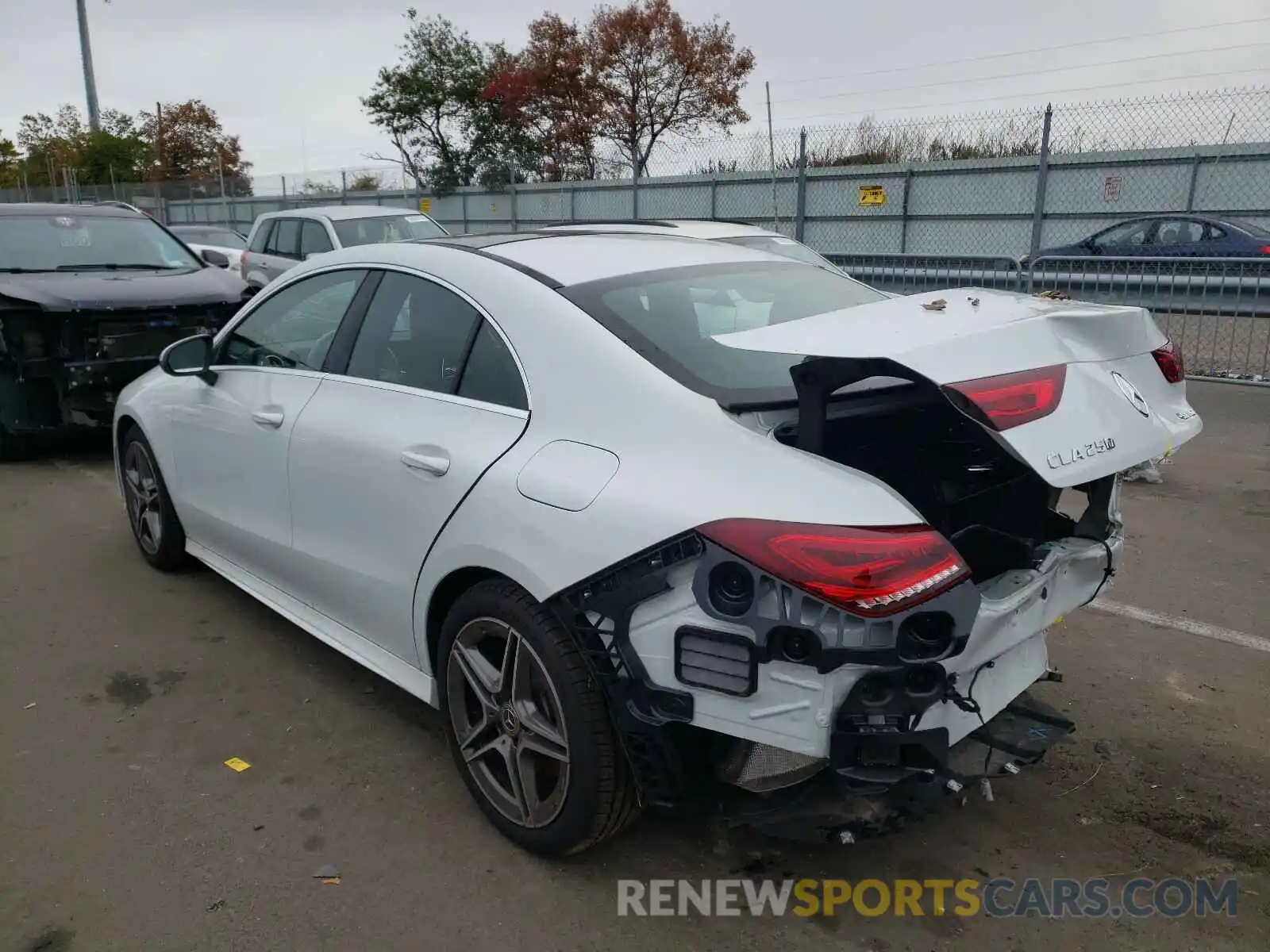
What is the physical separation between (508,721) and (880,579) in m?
1.20

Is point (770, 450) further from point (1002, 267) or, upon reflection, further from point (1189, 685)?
point (1002, 267)

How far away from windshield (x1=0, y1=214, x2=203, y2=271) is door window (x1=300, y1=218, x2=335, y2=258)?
2.69 meters

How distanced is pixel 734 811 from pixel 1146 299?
9.51 metres

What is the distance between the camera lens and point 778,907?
8.63 feet

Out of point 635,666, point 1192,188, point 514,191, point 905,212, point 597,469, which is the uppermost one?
point 514,191

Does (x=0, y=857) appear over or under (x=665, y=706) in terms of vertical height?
under

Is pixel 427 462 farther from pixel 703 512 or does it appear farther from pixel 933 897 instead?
pixel 933 897

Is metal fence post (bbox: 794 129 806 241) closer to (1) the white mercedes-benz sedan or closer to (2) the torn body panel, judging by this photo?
(2) the torn body panel

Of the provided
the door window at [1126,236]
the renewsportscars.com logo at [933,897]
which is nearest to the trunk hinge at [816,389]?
the renewsportscars.com logo at [933,897]

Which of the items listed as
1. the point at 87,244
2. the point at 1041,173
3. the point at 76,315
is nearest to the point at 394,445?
the point at 76,315

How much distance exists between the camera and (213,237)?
1791 cm

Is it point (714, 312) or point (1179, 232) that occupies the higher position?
point (1179, 232)

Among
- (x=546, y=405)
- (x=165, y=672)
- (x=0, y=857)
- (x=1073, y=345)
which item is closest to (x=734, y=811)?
(x=546, y=405)

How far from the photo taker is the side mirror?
169 inches
